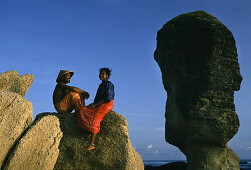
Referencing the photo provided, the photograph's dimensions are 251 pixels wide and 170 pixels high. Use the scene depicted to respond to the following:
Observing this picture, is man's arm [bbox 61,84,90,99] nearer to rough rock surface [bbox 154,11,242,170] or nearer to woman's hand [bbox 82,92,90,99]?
woman's hand [bbox 82,92,90,99]

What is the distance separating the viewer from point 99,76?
6.30 m

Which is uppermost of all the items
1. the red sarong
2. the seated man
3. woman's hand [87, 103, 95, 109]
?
the seated man

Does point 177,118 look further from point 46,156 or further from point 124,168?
point 46,156

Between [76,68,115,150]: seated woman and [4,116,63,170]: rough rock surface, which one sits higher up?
[76,68,115,150]: seated woman

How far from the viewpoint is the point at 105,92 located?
603 centimetres

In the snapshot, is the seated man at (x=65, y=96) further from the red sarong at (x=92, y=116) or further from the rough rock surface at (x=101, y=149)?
the rough rock surface at (x=101, y=149)

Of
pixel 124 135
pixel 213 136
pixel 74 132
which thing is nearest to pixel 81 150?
pixel 74 132

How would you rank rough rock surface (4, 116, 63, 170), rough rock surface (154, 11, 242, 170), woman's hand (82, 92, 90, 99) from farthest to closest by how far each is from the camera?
rough rock surface (154, 11, 242, 170)
woman's hand (82, 92, 90, 99)
rough rock surface (4, 116, 63, 170)

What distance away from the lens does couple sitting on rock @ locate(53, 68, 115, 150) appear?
5.81 meters

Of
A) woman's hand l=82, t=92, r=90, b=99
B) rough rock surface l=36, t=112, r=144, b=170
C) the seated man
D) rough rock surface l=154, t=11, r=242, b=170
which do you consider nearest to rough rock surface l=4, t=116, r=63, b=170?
rough rock surface l=36, t=112, r=144, b=170

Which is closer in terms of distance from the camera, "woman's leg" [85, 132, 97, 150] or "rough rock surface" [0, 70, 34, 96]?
"woman's leg" [85, 132, 97, 150]

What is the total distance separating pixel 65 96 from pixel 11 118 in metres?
2.33

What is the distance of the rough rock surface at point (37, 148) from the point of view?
3.61m

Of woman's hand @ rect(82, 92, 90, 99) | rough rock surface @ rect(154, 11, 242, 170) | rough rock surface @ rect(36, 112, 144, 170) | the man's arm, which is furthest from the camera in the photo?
rough rock surface @ rect(154, 11, 242, 170)
